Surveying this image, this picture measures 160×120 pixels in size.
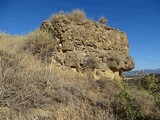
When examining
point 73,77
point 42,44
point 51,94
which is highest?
point 42,44

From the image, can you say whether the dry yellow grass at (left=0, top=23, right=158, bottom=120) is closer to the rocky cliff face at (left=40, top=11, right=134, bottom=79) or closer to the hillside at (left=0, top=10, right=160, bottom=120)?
the hillside at (left=0, top=10, right=160, bottom=120)

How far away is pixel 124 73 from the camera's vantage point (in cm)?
1499

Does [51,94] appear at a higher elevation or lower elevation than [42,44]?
lower

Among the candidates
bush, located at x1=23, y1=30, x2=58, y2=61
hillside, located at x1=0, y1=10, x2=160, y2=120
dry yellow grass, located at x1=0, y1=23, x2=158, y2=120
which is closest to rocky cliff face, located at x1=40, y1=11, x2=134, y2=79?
hillside, located at x1=0, y1=10, x2=160, y2=120

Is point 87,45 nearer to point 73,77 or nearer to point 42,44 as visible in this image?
point 42,44

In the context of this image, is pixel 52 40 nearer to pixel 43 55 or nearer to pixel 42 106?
pixel 43 55

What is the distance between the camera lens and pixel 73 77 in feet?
39.5

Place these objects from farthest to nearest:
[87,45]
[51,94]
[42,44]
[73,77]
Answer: [87,45] < [42,44] < [73,77] < [51,94]

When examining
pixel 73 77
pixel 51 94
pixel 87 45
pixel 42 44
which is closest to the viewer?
pixel 51 94

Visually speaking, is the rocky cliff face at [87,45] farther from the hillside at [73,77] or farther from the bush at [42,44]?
the bush at [42,44]

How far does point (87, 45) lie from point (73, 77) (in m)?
2.29

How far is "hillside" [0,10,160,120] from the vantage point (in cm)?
855

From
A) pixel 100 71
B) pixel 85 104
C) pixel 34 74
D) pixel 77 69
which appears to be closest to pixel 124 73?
pixel 100 71

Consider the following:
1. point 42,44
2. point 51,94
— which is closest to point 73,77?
point 42,44
